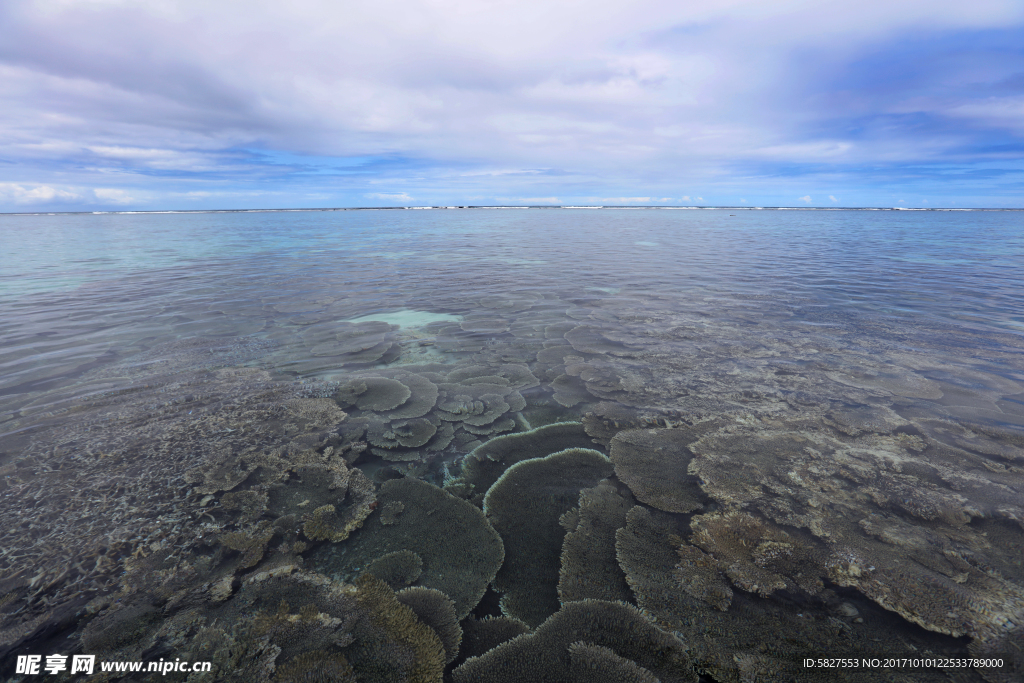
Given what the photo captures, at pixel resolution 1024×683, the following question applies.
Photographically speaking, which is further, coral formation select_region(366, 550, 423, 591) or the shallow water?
coral formation select_region(366, 550, 423, 591)

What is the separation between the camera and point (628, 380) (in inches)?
242

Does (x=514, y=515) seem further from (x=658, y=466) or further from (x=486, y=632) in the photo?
(x=658, y=466)

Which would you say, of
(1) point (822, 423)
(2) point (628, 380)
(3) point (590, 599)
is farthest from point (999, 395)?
(3) point (590, 599)

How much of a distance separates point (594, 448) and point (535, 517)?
125cm

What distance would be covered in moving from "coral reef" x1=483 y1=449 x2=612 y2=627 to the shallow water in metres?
0.04

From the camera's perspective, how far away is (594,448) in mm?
4473

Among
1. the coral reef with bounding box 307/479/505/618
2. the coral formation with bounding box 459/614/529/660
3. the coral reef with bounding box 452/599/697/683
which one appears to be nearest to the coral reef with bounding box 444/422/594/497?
the coral reef with bounding box 307/479/505/618

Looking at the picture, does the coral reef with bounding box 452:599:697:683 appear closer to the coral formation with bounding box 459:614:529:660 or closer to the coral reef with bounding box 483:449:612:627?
the coral formation with bounding box 459:614:529:660

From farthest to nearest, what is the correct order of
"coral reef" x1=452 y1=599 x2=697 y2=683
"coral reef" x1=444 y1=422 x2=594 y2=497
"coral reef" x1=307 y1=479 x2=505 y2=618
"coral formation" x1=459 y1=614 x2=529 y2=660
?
1. "coral reef" x1=444 y1=422 x2=594 y2=497
2. "coral reef" x1=307 y1=479 x2=505 y2=618
3. "coral formation" x1=459 y1=614 x2=529 y2=660
4. "coral reef" x1=452 y1=599 x2=697 y2=683

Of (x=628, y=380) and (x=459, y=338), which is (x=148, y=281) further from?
(x=628, y=380)

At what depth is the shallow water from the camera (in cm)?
267

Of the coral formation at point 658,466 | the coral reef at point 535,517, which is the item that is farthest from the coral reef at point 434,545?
the coral formation at point 658,466

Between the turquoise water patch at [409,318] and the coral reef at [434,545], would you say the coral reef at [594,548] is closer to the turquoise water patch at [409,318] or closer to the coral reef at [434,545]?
the coral reef at [434,545]

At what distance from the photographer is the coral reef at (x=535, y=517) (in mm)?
2787
